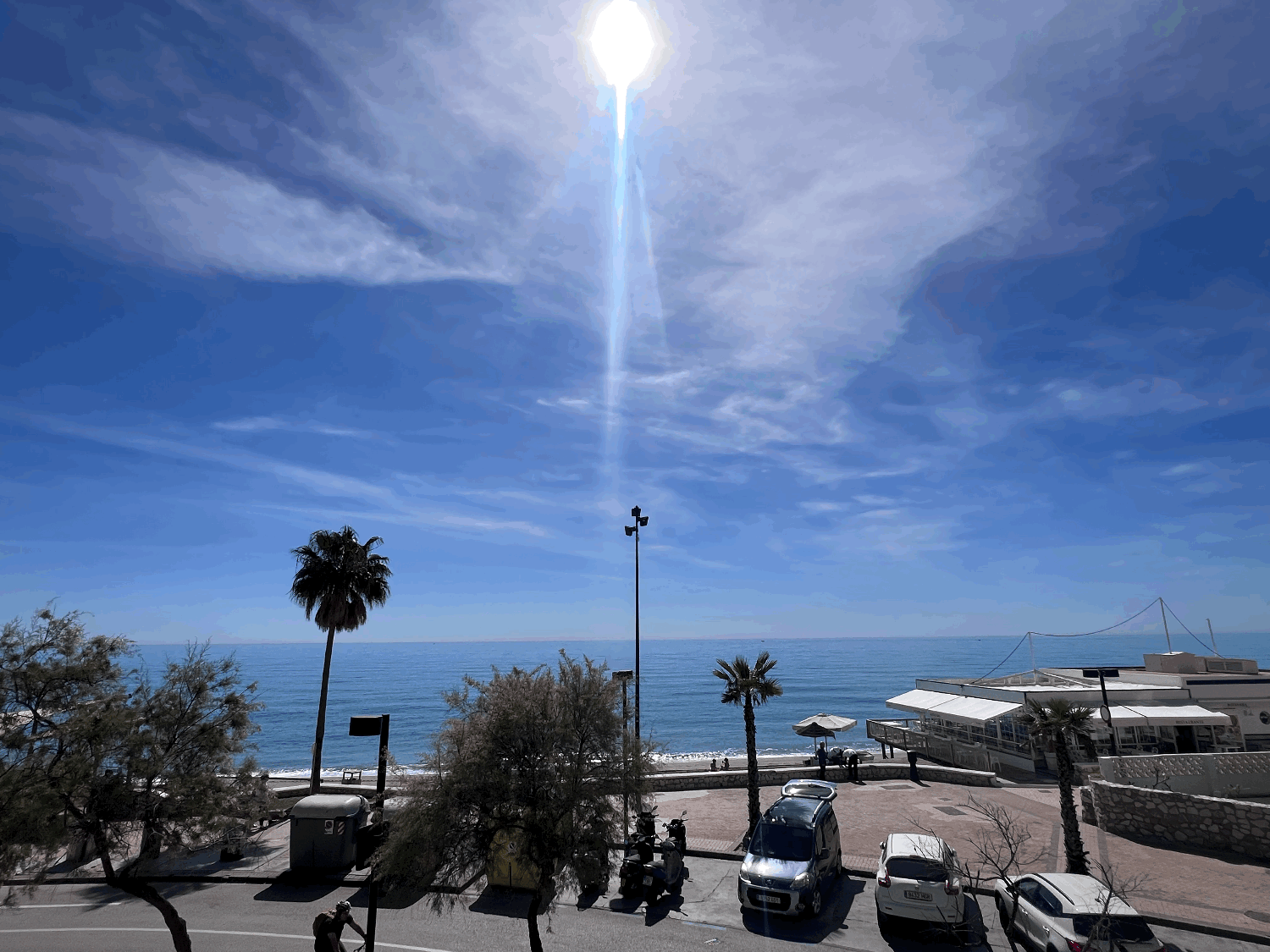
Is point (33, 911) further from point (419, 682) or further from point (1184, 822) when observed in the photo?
point (419, 682)

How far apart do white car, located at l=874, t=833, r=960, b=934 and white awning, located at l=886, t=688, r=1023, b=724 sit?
1911 centimetres

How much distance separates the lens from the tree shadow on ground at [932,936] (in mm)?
12695

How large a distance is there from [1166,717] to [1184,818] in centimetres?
1228

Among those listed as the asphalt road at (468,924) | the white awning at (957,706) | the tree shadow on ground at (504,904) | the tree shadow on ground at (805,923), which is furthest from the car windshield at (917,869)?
the white awning at (957,706)

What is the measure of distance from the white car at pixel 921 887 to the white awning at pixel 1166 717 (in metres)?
20.7

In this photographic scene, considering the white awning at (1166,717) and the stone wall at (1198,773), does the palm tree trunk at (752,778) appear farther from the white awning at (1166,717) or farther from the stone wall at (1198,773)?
the white awning at (1166,717)

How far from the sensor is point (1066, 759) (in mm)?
16594

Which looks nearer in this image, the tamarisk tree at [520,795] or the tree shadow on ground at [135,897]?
the tamarisk tree at [520,795]

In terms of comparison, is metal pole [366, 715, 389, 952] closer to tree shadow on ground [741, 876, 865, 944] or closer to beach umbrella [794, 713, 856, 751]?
tree shadow on ground [741, 876, 865, 944]

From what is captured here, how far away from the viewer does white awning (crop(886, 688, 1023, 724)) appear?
99.3ft

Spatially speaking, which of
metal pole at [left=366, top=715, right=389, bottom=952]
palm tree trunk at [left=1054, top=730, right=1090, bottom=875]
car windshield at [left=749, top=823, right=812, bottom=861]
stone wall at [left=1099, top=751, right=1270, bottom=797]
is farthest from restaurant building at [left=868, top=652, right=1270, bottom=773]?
metal pole at [left=366, top=715, right=389, bottom=952]

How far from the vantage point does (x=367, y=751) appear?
296ft

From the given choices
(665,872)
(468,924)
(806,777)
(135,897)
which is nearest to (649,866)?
(665,872)

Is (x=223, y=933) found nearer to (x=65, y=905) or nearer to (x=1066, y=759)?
(x=65, y=905)
